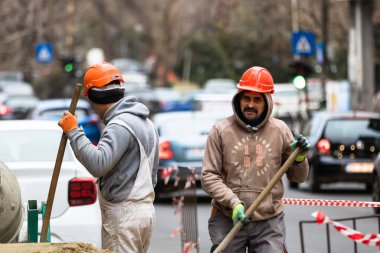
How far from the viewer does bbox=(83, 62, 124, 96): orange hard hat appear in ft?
23.1

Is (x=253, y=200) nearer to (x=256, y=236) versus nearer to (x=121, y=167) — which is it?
(x=256, y=236)

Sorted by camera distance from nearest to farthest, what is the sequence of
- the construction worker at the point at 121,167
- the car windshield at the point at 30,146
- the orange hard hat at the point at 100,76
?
the construction worker at the point at 121,167
the orange hard hat at the point at 100,76
the car windshield at the point at 30,146

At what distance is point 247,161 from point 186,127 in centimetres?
1246

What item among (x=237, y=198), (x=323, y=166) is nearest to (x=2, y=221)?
(x=237, y=198)

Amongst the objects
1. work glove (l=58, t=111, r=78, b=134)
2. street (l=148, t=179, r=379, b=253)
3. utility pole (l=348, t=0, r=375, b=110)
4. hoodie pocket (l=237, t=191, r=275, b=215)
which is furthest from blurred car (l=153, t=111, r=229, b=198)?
utility pole (l=348, t=0, r=375, b=110)

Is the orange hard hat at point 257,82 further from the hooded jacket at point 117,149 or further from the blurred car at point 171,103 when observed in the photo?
the blurred car at point 171,103

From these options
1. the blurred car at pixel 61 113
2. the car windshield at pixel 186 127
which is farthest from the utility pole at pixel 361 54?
the car windshield at pixel 186 127

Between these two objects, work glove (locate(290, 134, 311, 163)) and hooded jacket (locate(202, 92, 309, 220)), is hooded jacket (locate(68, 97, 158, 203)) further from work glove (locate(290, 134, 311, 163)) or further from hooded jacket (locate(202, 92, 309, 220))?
work glove (locate(290, 134, 311, 163))

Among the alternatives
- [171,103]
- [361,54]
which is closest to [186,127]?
[361,54]

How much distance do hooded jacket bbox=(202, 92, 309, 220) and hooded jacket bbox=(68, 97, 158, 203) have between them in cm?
42

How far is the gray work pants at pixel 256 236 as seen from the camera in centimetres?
701

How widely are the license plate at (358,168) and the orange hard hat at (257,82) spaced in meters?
13.6

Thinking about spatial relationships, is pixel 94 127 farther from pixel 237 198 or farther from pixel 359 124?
pixel 237 198

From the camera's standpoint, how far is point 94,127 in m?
25.0
